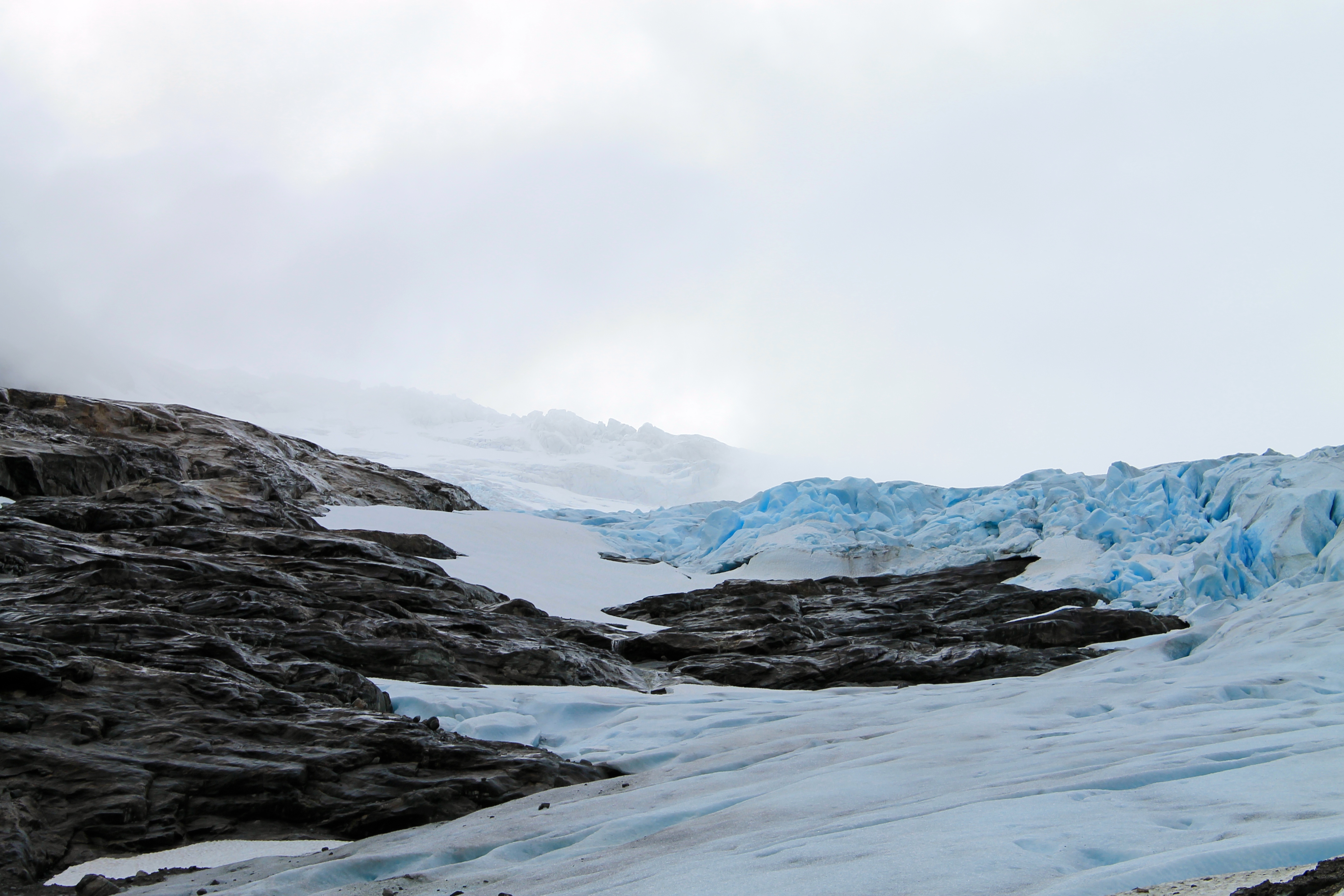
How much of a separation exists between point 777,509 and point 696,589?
8.07 m

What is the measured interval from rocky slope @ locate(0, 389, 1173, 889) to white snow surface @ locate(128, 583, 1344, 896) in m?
0.70

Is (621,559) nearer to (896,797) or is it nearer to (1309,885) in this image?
(896,797)

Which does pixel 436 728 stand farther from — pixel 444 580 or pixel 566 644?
pixel 444 580

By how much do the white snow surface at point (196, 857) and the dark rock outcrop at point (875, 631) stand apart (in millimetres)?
6076

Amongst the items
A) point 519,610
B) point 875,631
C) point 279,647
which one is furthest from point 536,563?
point 279,647

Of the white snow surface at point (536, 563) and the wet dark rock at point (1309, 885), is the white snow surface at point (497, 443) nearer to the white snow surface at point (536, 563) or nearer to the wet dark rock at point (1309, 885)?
the white snow surface at point (536, 563)

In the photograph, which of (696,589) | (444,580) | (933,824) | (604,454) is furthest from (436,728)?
(604,454)

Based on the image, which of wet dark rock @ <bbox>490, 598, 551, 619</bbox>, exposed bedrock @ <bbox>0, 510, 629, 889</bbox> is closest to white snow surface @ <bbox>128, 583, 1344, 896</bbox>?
exposed bedrock @ <bbox>0, 510, 629, 889</bbox>

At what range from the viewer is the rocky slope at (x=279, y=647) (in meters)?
4.79

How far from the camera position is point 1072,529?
18547 mm

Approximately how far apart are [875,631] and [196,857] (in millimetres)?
10188

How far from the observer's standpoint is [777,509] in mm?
25234

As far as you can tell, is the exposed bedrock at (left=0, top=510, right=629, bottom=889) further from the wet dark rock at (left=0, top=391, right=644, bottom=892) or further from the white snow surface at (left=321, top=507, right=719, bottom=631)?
the white snow surface at (left=321, top=507, right=719, bottom=631)

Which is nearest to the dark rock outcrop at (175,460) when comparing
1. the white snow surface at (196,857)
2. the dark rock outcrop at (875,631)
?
the dark rock outcrop at (875,631)
